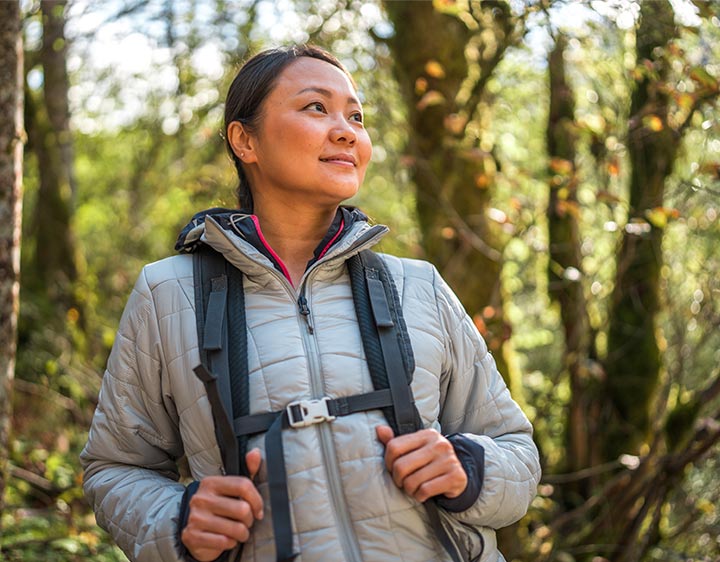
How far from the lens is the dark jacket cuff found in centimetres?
192

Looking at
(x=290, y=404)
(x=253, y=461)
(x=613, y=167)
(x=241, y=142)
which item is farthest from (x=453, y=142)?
(x=253, y=461)

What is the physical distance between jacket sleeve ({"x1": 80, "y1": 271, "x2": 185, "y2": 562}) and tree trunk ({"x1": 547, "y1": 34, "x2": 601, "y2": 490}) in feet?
9.72

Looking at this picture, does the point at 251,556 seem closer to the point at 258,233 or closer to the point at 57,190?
the point at 258,233

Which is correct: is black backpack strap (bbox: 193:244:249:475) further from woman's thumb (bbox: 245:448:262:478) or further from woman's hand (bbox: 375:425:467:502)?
woman's hand (bbox: 375:425:467:502)

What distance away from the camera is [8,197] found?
3309 mm

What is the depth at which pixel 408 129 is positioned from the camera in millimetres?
4988

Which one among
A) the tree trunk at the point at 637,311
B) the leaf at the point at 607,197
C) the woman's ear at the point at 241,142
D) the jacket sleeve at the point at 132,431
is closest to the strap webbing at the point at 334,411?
the jacket sleeve at the point at 132,431

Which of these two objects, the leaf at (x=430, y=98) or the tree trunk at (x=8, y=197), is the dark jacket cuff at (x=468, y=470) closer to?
the tree trunk at (x=8, y=197)

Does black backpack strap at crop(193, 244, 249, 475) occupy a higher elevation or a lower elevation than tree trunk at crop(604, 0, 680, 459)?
higher

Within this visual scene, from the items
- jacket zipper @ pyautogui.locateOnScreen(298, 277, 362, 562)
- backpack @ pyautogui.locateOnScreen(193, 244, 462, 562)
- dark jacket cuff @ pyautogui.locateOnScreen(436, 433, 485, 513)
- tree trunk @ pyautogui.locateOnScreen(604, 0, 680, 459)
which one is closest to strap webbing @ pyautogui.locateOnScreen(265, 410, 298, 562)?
backpack @ pyautogui.locateOnScreen(193, 244, 462, 562)

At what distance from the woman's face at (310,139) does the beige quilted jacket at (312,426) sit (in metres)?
0.18

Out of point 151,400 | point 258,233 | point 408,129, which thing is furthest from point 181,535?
point 408,129

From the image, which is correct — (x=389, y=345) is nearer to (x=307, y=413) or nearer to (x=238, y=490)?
(x=307, y=413)

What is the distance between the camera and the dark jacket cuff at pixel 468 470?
1.92 metres
